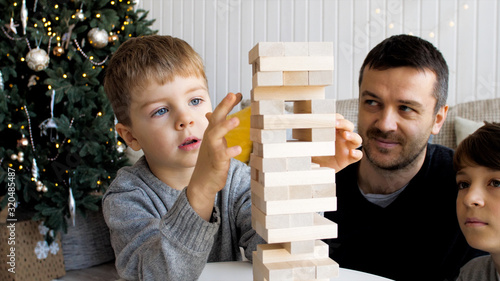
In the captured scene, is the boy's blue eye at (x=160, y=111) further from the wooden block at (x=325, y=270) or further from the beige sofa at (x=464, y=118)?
the beige sofa at (x=464, y=118)

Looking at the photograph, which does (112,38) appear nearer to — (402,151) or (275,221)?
(402,151)

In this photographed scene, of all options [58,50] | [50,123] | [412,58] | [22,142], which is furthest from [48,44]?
[412,58]

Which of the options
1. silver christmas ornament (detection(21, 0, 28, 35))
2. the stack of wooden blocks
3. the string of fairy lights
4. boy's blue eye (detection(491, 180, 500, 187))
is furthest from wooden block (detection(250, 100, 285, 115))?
silver christmas ornament (detection(21, 0, 28, 35))

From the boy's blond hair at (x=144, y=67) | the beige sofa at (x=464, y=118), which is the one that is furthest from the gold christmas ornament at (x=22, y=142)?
the beige sofa at (x=464, y=118)

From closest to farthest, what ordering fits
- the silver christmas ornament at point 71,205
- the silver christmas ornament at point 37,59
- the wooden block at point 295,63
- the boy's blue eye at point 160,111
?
the wooden block at point 295,63, the boy's blue eye at point 160,111, the silver christmas ornament at point 37,59, the silver christmas ornament at point 71,205

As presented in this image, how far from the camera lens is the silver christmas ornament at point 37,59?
231cm

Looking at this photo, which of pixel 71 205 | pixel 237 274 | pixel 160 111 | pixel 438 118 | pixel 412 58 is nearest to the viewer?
pixel 237 274

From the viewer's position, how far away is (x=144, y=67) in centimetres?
116

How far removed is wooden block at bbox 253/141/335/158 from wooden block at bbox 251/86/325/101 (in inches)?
2.8

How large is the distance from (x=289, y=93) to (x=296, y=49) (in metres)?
0.07

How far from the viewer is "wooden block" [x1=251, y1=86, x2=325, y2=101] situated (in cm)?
68

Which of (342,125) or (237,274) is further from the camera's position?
(237,274)

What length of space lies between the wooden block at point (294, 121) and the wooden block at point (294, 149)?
3 centimetres

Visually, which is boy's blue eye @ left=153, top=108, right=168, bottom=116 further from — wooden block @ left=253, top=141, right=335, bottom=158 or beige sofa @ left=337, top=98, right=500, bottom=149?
beige sofa @ left=337, top=98, right=500, bottom=149
